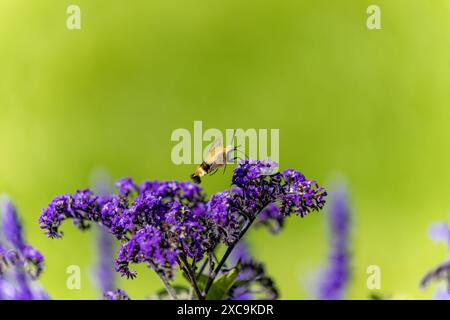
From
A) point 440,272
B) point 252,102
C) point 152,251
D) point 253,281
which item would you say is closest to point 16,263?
point 152,251

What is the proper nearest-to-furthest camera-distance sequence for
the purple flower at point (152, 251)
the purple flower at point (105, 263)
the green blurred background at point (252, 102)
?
A: the purple flower at point (152, 251)
the purple flower at point (105, 263)
the green blurred background at point (252, 102)

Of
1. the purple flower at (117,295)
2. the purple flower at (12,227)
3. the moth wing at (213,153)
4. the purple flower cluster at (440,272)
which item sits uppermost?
the moth wing at (213,153)

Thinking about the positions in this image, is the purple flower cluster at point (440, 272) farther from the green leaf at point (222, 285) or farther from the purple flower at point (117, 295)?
the purple flower at point (117, 295)

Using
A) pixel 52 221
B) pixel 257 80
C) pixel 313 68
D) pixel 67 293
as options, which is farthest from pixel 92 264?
pixel 313 68

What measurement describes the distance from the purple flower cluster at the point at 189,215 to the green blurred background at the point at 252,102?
3.04 feet

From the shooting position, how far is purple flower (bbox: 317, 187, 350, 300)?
5.33 feet

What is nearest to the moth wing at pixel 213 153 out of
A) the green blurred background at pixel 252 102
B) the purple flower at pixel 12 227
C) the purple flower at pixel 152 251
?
the purple flower at pixel 152 251

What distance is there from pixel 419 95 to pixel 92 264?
1.42m

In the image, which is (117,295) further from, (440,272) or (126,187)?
(440,272)

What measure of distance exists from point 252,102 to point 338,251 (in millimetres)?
934

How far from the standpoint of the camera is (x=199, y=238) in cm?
108

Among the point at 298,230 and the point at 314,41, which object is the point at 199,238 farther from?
the point at 314,41

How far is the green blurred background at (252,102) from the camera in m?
2.15

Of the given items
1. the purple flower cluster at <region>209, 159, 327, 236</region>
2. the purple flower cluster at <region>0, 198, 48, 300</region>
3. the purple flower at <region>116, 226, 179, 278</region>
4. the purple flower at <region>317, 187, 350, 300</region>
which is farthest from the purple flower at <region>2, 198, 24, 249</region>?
the purple flower at <region>317, 187, 350, 300</region>
